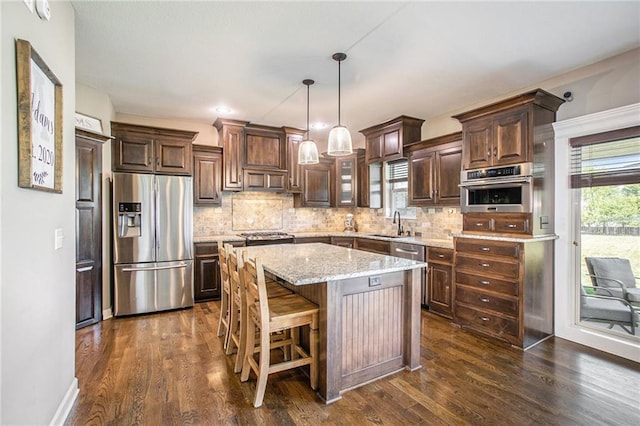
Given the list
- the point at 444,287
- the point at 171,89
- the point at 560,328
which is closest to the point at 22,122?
the point at 171,89

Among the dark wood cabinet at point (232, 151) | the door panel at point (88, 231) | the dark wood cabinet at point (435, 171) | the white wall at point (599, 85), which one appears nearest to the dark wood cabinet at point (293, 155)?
the dark wood cabinet at point (232, 151)

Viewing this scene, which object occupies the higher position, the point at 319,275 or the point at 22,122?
the point at 22,122

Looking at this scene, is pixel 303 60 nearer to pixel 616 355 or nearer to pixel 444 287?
pixel 444 287

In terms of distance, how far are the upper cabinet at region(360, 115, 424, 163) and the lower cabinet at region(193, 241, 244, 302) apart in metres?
2.82

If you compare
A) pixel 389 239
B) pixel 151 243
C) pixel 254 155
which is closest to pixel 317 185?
pixel 254 155

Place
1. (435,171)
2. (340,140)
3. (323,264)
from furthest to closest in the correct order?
(435,171) < (340,140) < (323,264)

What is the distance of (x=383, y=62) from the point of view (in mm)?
2922

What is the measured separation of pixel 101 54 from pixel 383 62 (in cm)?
251

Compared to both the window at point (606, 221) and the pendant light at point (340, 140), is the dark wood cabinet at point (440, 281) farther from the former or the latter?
the pendant light at point (340, 140)

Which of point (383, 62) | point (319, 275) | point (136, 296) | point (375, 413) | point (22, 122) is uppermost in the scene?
point (383, 62)

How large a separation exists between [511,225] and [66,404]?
385cm

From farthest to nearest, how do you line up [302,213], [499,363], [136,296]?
[302,213]
[136,296]
[499,363]

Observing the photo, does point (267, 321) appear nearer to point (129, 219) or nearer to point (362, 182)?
point (129, 219)

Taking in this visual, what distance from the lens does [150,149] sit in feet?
13.6
